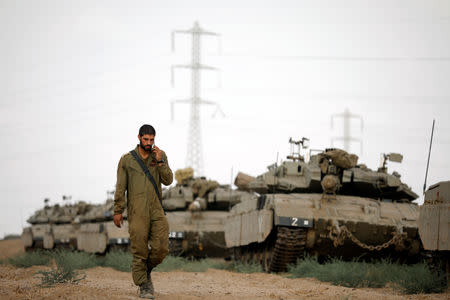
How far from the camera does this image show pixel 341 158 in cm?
1562

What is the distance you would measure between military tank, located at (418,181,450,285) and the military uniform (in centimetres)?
403

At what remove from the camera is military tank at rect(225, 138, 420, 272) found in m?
14.4

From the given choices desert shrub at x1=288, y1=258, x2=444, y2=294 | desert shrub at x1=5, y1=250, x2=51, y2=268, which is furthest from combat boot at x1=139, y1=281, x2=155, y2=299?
desert shrub at x1=5, y1=250, x2=51, y2=268

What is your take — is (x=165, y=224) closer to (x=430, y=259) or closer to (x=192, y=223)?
(x=430, y=259)

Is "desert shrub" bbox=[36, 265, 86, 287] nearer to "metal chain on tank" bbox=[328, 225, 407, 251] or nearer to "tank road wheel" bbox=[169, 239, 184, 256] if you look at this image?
"metal chain on tank" bbox=[328, 225, 407, 251]

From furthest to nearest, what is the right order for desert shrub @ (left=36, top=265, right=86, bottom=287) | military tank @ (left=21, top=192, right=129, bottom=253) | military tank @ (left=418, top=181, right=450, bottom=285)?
military tank @ (left=21, top=192, right=129, bottom=253)
military tank @ (left=418, top=181, right=450, bottom=285)
desert shrub @ (left=36, top=265, right=86, bottom=287)

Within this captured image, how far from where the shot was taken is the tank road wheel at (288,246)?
14.3m

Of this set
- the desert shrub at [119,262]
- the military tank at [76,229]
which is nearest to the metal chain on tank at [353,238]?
the desert shrub at [119,262]

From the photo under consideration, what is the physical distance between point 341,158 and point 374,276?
443cm

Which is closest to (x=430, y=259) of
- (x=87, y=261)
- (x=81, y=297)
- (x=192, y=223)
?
(x=81, y=297)

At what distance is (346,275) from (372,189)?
523 cm

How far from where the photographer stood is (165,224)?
8.24 m

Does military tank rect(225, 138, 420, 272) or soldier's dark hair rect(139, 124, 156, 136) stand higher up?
soldier's dark hair rect(139, 124, 156, 136)

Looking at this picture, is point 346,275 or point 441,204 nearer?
point 441,204
